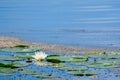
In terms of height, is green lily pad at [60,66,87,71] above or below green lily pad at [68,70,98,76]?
above

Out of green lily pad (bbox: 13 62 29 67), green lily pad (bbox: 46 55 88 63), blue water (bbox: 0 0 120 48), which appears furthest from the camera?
blue water (bbox: 0 0 120 48)

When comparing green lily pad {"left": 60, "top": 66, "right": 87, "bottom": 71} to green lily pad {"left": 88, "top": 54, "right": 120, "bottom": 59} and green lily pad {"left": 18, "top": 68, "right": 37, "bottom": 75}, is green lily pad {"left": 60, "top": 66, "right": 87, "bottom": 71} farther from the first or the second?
green lily pad {"left": 88, "top": 54, "right": 120, "bottom": 59}

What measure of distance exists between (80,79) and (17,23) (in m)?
14.4

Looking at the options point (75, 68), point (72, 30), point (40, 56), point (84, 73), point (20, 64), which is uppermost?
point (72, 30)

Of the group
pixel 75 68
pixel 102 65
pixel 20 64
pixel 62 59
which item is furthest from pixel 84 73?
pixel 20 64

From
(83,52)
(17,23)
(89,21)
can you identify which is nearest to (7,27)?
(17,23)

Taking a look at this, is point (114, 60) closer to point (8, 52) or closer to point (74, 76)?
point (74, 76)

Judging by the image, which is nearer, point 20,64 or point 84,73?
point 84,73

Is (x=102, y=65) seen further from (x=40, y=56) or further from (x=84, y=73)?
(x=40, y=56)

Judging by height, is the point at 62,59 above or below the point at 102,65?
above

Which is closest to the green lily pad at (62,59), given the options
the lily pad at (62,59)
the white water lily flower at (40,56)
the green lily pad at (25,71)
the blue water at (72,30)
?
the lily pad at (62,59)

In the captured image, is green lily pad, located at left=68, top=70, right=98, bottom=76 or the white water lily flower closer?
green lily pad, located at left=68, top=70, right=98, bottom=76

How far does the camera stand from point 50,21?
23.6m

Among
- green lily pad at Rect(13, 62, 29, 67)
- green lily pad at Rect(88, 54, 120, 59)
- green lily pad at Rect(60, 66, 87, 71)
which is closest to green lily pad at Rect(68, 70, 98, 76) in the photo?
green lily pad at Rect(60, 66, 87, 71)
